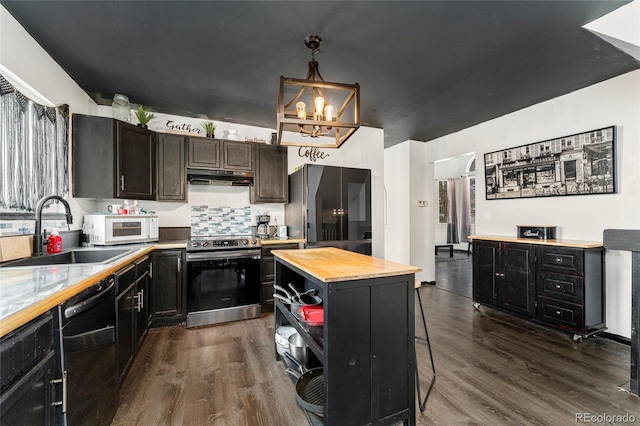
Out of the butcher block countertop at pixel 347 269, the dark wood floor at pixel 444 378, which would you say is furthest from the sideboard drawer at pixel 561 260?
the butcher block countertop at pixel 347 269

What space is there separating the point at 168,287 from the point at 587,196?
4689 mm

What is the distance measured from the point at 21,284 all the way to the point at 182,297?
1.98m

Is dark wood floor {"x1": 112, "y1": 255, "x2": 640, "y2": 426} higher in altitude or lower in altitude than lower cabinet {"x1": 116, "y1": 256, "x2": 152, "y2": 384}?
lower

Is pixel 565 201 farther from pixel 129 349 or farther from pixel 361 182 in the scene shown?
pixel 129 349

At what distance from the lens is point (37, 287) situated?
3.59ft

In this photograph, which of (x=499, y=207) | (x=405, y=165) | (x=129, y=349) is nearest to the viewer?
(x=129, y=349)

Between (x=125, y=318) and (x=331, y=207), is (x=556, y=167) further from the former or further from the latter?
(x=125, y=318)

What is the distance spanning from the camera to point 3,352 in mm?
711

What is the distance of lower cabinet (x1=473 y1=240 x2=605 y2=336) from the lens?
2.57m

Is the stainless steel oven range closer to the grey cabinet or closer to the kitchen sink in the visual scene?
the kitchen sink

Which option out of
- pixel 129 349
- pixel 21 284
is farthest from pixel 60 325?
pixel 129 349

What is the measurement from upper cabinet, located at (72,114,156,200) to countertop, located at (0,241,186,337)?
5.09 feet

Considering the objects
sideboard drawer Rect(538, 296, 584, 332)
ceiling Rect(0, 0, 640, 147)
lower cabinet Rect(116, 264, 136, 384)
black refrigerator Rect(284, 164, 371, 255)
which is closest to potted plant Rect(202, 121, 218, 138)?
ceiling Rect(0, 0, 640, 147)

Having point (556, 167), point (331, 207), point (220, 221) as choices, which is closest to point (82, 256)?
point (220, 221)
